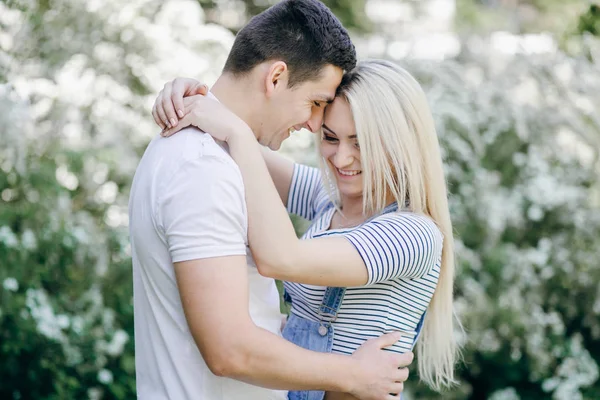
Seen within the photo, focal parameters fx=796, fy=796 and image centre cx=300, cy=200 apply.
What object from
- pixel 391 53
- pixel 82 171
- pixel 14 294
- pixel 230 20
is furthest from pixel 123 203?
pixel 230 20

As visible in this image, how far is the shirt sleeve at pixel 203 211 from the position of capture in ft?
6.07

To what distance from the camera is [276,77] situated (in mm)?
2297

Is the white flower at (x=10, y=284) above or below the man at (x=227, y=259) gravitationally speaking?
below

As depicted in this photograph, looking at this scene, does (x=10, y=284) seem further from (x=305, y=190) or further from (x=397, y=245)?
(x=397, y=245)

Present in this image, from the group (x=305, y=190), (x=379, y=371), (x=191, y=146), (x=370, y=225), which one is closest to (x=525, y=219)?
(x=305, y=190)

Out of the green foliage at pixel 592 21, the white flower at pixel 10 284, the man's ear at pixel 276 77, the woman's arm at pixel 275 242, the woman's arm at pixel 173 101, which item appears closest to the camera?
the woman's arm at pixel 275 242

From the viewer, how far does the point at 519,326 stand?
15.4 ft

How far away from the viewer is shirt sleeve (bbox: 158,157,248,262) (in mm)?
1850

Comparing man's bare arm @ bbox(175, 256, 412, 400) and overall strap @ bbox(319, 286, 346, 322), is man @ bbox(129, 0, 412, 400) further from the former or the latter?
overall strap @ bbox(319, 286, 346, 322)

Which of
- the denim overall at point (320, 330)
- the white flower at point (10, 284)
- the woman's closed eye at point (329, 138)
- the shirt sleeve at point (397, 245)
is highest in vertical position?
the woman's closed eye at point (329, 138)

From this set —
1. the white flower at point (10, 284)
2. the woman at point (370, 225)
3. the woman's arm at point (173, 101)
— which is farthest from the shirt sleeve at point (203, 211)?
the white flower at point (10, 284)

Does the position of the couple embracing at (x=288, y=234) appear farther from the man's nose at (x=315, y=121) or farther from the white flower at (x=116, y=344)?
the white flower at (x=116, y=344)

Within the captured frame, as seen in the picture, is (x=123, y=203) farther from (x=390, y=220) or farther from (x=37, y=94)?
(x=390, y=220)

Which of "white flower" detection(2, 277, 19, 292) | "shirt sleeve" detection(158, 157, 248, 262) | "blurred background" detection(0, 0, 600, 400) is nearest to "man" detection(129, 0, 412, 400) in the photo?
"shirt sleeve" detection(158, 157, 248, 262)
